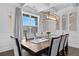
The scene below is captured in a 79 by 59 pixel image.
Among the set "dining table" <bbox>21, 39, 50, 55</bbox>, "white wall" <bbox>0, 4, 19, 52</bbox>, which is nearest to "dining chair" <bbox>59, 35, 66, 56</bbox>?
"dining table" <bbox>21, 39, 50, 55</bbox>

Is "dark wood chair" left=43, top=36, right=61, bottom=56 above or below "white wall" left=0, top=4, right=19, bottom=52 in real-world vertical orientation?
below

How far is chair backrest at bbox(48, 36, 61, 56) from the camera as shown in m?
1.65

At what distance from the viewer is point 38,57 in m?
1.68

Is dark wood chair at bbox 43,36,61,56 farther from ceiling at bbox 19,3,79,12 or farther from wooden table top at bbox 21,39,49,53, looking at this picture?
ceiling at bbox 19,3,79,12

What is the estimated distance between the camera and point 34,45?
1732mm

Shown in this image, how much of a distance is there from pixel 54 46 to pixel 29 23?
57 cm

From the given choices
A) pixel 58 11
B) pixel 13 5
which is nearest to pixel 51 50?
pixel 58 11

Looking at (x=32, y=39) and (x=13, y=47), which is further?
(x=32, y=39)

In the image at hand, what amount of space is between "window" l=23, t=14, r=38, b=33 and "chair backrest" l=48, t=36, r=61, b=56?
361 mm

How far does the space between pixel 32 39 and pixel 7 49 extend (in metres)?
0.43

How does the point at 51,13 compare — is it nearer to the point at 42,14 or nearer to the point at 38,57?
the point at 42,14

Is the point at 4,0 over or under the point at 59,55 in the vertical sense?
over

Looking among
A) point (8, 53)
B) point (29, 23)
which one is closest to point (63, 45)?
point (29, 23)

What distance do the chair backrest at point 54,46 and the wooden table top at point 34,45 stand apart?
0.28 feet
